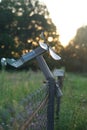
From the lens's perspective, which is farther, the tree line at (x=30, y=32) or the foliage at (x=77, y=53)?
the foliage at (x=77, y=53)

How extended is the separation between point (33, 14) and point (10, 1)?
3248 millimetres

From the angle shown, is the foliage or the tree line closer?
the tree line

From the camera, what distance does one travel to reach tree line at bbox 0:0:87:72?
51.9 meters

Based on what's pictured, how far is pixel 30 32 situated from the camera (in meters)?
56.6

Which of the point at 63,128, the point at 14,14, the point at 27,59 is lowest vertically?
the point at 63,128

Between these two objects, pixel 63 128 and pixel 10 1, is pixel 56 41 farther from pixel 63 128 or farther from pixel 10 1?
pixel 63 128

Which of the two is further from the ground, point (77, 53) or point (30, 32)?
point (30, 32)

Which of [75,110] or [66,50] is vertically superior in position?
[66,50]

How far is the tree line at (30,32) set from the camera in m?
51.9

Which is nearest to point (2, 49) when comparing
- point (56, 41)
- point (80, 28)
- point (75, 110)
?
point (56, 41)

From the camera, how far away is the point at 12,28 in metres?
55.6

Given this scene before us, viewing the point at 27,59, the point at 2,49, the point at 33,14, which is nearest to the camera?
the point at 27,59

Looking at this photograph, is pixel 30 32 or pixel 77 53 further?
pixel 30 32

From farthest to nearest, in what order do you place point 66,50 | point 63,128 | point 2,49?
point 66,50, point 2,49, point 63,128
